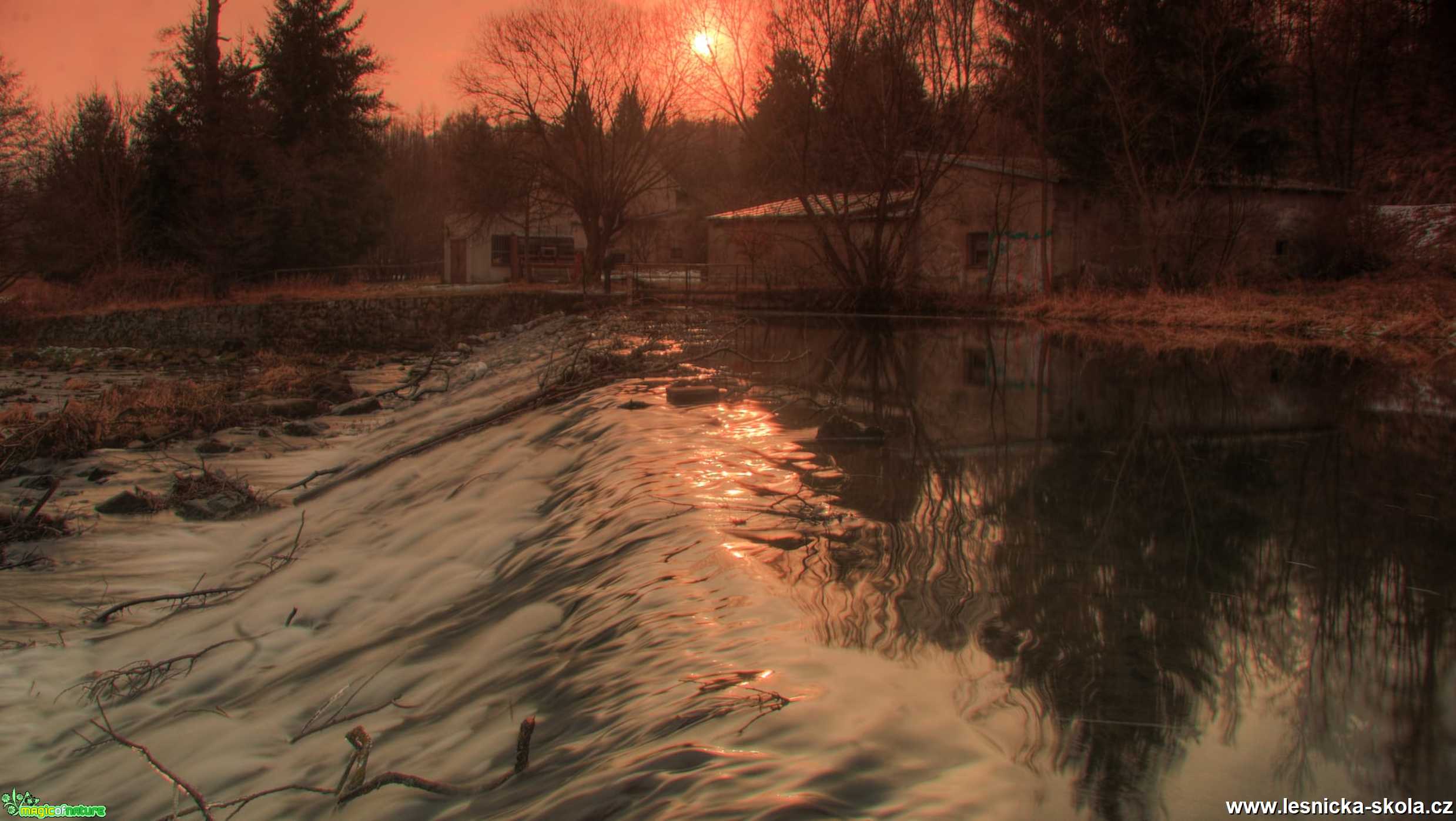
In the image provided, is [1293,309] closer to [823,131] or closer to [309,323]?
[823,131]

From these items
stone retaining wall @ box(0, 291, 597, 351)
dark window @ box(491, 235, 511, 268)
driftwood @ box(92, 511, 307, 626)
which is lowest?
driftwood @ box(92, 511, 307, 626)

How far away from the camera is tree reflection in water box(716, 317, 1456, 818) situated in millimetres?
3619

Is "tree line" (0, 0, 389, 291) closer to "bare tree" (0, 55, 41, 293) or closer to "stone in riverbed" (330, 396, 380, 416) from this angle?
"bare tree" (0, 55, 41, 293)

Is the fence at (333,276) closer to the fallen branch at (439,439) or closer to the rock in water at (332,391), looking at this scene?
the rock in water at (332,391)

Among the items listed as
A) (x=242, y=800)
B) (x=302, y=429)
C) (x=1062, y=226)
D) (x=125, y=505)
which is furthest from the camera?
(x=1062, y=226)

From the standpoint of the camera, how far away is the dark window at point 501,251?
50.4 m

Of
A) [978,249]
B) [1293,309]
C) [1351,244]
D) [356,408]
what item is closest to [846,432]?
[356,408]

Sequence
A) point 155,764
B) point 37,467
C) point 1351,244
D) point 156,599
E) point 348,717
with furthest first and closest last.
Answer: point 1351,244, point 37,467, point 156,599, point 348,717, point 155,764

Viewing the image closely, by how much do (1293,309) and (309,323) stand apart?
31808mm

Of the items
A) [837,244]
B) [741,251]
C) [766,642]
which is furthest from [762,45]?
[766,642]

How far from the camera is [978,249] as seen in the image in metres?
33.9

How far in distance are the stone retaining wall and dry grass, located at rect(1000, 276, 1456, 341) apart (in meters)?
16.9

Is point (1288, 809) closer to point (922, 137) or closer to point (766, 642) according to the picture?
point (766, 642)

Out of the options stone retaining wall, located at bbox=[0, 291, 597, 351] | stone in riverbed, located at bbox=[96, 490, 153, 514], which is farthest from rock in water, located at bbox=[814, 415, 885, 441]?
stone retaining wall, located at bbox=[0, 291, 597, 351]
